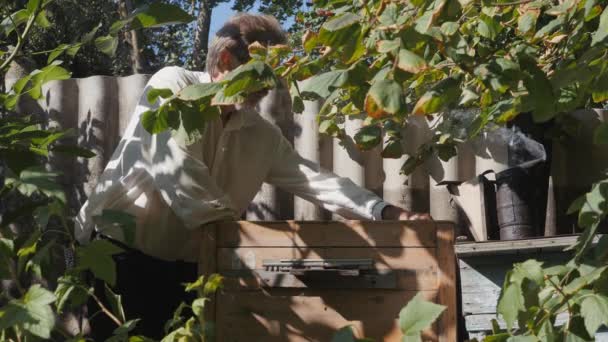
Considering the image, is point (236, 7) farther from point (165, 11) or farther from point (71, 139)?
point (165, 11)

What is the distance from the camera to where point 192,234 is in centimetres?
269

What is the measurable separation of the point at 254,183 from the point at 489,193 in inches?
41.6

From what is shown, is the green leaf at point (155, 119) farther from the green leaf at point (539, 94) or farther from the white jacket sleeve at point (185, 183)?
the green leaf at point (539, 94)

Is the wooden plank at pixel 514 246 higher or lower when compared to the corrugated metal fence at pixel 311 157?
lower

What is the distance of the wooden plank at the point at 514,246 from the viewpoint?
2.66 m

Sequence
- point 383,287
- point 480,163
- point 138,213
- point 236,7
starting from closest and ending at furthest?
point 383,287 < point 138,213 < point 480,163 < point 236,7

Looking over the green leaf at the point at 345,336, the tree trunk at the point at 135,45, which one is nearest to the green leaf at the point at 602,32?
the green leaf at the point at 345,336

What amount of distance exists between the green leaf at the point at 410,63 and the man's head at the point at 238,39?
117cm

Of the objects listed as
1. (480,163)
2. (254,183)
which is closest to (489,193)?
(480,163)

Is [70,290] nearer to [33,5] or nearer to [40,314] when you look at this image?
[40,314]

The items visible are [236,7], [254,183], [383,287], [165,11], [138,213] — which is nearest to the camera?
[165,11]

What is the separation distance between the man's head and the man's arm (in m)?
0.39

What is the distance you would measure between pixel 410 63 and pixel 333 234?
0.81 meters

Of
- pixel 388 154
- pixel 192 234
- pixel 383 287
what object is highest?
pixel 388 154
